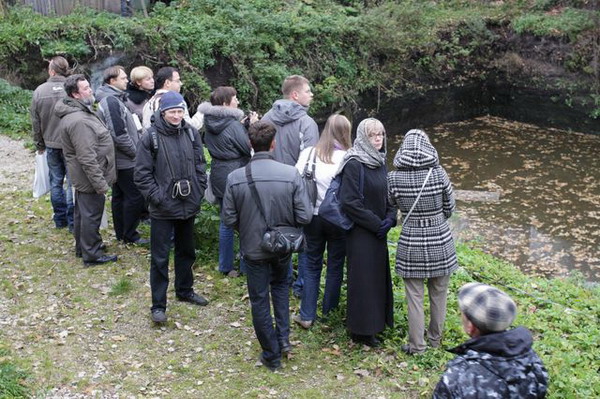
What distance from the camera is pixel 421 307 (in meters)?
6.00

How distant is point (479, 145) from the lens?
1789 centimetres

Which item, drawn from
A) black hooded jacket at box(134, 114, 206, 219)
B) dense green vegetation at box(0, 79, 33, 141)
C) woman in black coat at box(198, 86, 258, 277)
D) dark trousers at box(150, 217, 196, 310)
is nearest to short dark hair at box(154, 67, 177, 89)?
woman in black coat at box(198, 86, 258, 277)

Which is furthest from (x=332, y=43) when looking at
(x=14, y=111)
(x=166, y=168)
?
(x=166, y=168)

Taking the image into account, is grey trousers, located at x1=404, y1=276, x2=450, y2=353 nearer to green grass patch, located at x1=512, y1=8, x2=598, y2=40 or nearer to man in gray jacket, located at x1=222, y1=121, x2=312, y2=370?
man in gray jacket, located at x1=222, y1=121, x2=312, y2=370

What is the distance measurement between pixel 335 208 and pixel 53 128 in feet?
12.8

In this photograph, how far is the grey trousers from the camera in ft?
19.6

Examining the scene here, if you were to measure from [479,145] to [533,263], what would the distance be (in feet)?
24.4

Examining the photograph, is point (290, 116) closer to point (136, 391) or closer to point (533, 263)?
point (136, 391)

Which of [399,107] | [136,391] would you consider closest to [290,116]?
[136,391]

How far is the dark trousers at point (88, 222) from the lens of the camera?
7328 mm

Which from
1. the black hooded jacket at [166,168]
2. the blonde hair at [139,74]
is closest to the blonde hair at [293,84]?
the black hooded jacket at [166,168]

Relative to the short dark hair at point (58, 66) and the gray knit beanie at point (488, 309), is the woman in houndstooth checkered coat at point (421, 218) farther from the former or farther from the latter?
the short dark hair at point (58, 66)

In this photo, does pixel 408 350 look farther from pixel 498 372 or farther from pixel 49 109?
pixel 49 109

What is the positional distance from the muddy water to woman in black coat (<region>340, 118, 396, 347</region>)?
17.7ft
